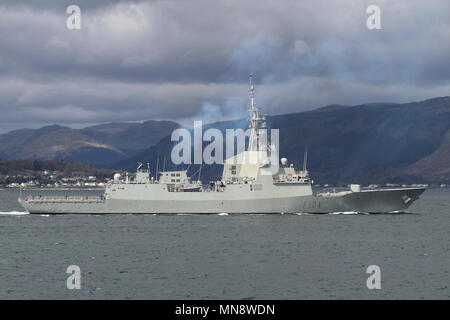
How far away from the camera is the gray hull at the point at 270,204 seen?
62.6m

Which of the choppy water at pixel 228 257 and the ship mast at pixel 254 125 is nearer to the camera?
the choppy water at pixel 228 257

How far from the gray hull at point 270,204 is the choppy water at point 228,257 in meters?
0.99

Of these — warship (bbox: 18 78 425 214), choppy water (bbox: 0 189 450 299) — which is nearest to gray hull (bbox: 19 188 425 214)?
warship (bbox: 18 78 425 214)

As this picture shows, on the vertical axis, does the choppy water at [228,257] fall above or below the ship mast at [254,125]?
below

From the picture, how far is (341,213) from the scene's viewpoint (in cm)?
6512

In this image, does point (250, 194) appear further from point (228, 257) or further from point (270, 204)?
point (228, 257)

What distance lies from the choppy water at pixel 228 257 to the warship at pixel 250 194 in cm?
124

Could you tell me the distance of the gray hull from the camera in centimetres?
6256

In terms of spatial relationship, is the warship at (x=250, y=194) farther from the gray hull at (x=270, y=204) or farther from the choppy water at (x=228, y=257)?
the choppy water at (x=228, y=257)

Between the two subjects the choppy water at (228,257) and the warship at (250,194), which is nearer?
the choppy water at (228,257)

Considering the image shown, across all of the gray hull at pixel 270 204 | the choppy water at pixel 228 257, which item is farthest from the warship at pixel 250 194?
the choppy water at pixel 228 257

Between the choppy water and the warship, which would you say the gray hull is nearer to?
the warship
